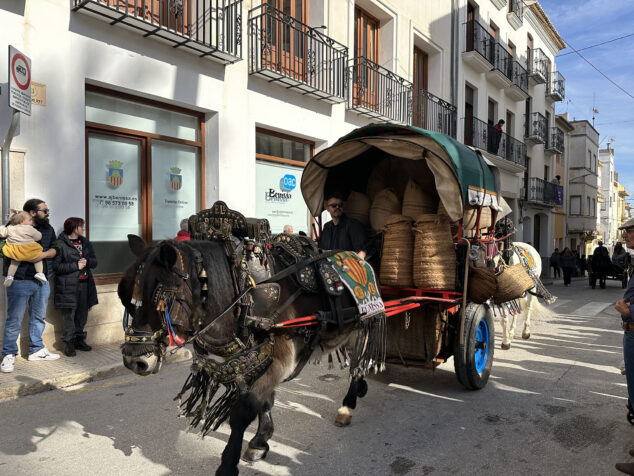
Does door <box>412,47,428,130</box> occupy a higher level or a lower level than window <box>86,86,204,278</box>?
higher

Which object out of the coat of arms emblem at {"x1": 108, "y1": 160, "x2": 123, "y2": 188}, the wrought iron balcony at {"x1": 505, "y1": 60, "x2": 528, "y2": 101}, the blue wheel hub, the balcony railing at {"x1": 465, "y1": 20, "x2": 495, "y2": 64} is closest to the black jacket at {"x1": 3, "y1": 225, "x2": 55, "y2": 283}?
the coat of arms emblem at {"x1": 108, "y1": 160, "x2": 123, "y2": 188}

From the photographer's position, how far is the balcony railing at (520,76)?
63.5 feet

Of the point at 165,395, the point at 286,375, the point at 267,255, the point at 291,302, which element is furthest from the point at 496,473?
the point at 165,395

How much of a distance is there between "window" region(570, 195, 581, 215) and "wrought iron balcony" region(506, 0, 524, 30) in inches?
649

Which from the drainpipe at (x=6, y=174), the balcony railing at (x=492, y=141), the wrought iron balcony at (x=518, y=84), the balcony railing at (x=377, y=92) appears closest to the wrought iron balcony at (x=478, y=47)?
the balcony railing at (x=492, y=141)

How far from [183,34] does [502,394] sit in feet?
21.8

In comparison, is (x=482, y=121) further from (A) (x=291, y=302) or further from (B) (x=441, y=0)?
(A) (x=291, y=302)

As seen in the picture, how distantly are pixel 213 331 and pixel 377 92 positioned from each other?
10.1m

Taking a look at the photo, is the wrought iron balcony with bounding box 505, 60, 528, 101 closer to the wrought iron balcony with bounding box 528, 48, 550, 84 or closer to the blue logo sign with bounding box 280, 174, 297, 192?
the wrought iron balcony with bounding box 528, 48, 550, 84

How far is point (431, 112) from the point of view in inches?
547

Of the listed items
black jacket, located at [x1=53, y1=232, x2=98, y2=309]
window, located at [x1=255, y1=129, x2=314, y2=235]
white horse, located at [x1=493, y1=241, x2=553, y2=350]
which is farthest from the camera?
window, located at [x1=255, y1=129, x2=314, y2=235]

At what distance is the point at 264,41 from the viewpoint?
8.80 metres

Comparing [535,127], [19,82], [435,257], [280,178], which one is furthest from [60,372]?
[535,127]

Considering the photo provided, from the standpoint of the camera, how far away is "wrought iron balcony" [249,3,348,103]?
28.3ft
